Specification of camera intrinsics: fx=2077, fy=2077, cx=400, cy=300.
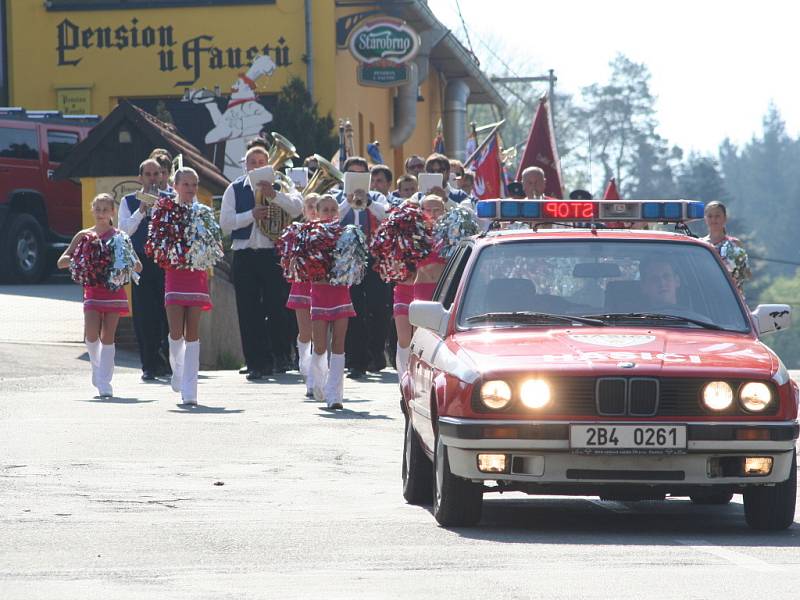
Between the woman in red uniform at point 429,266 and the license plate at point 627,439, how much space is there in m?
8.22

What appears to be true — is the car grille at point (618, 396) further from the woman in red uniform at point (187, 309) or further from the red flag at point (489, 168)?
the red flag at point (489, 168)

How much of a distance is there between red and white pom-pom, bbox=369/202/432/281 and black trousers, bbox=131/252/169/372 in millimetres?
2805

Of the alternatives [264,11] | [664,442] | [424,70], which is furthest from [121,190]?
[424,70]

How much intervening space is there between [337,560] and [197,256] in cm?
870

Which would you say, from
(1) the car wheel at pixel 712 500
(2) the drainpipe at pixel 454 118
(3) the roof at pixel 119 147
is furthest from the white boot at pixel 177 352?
(2) the drainpipe at pixel 454 118

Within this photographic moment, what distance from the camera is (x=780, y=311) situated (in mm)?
10695

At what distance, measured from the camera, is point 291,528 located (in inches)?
393

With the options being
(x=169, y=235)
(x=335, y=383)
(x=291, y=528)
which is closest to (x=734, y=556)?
(x=291, y=528)

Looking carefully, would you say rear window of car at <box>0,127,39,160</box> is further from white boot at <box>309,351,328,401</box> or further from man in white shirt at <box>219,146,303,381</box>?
white boot at <box>309,351,328,401</box>

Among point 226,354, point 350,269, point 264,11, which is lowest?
point 226,354

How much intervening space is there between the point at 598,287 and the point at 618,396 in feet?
4.21

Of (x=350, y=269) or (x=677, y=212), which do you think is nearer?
(x=677, y=212)

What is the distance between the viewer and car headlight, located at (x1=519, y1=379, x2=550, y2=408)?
9.56 metres

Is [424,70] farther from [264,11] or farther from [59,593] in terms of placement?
[59,593]
